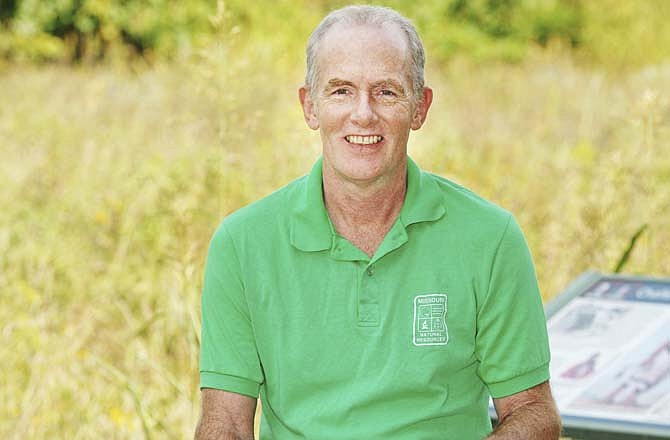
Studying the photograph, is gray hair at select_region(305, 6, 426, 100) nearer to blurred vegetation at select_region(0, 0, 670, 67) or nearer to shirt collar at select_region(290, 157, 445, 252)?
shirt collar at select_region(290, 157, 445, 252)

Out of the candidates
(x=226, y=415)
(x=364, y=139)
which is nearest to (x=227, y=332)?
(x=226, y=415)

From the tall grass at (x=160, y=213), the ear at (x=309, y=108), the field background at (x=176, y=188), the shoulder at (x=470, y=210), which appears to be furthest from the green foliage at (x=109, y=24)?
the shoulder at (x=470, y=210)

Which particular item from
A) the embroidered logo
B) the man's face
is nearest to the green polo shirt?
the embroidered logo

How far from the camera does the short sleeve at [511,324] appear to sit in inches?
88.2

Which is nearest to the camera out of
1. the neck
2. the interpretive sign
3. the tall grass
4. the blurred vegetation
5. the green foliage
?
the neck

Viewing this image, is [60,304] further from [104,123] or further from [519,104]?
[519,104]

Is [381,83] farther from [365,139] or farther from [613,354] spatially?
[613,354]

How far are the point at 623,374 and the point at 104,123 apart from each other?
516 centimetres

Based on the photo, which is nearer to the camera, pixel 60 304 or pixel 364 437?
pixel 364 437

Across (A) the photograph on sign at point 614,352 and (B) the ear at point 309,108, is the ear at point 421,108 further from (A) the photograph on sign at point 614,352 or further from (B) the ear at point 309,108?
(A) the photograph on sign at point 614,352

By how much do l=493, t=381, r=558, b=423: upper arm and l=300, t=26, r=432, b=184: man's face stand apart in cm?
47

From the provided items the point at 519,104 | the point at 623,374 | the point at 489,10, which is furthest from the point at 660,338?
the point at 489,10

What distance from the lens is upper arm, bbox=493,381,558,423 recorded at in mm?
2270

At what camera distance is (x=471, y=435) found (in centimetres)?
229
